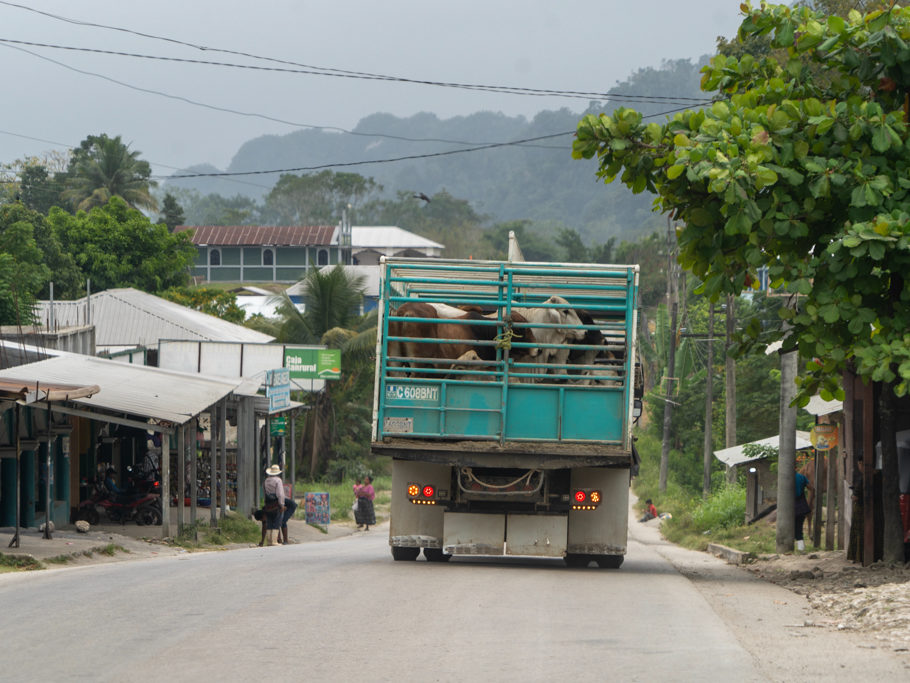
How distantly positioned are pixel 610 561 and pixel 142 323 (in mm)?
30277

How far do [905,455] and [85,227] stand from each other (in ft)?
147

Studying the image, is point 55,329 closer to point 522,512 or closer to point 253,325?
point 253,325

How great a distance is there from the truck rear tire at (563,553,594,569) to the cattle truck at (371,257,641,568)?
0.24m

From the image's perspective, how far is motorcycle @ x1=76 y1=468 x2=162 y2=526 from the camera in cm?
2433

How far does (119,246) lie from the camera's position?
53.1 metres

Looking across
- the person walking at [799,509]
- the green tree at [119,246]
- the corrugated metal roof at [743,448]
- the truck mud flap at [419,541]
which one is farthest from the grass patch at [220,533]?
the green tree at [119,246]

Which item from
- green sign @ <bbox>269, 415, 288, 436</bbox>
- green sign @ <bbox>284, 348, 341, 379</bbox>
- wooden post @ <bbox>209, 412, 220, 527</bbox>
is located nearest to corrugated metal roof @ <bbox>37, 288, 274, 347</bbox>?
green sign @ <bbox>284, 348, 341, 379</bbox>

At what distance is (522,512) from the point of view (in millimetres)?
14000

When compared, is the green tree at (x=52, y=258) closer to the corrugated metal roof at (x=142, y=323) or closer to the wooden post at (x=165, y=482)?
the corrugated metal roof at (x=142, y=323)

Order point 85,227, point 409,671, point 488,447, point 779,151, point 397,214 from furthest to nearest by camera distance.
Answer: point 397,214 → point 85,227 → point 488,447 → point 779,151 → point 409,671

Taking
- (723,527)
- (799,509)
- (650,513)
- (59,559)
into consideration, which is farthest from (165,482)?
(650,513)

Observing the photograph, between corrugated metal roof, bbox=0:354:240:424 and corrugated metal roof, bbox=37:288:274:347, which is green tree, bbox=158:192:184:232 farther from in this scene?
corrugated metal roof, bbox=0:354:240:424

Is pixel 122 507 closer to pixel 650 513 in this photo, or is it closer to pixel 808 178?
pixel 808 178

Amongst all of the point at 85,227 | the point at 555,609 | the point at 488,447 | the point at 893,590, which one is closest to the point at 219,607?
the point at 555,609
